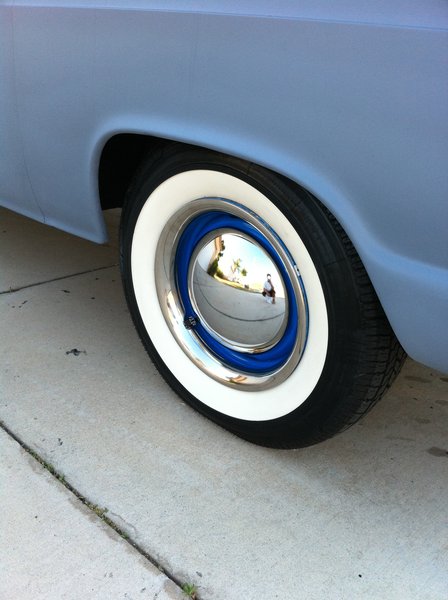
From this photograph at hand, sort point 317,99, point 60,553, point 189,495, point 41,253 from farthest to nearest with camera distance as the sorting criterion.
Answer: point 41,253
point 189,495
point 60,553
point 317,99

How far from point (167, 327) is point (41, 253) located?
1.67 meters

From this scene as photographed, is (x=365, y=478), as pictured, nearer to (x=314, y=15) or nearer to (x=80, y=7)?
(x=314, y=15)

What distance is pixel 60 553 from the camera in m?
1.59

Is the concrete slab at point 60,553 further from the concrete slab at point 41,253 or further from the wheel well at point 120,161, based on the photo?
the concrete slab at point 41,253

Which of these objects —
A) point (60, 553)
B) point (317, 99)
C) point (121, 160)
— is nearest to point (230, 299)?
point (121, 160)

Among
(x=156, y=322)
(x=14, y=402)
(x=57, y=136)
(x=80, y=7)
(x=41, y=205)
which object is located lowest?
(x=14, y=402)

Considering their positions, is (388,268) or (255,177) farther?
(255,177)

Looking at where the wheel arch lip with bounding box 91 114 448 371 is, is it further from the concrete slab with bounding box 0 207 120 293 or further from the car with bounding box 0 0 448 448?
the concrete slab with bounding box 0 207 120 293

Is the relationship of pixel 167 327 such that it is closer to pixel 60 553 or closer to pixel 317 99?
pixel 60 553

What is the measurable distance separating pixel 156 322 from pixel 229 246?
440mm

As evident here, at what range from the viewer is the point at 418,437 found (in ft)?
6.82

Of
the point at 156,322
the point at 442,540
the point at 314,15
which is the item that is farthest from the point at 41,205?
the point at 442,540

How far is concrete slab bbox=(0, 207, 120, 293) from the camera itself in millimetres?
3236

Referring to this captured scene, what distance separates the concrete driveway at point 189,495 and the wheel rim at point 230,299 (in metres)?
0.26
